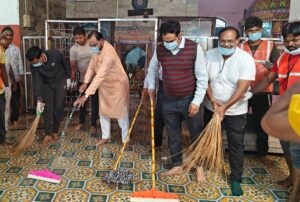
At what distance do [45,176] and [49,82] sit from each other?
4.50 feet

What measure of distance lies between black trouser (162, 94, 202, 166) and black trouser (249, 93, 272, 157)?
0.78m

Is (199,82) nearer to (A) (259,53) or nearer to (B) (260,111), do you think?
(A) (259,53)

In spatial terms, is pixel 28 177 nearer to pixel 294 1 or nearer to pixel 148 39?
pixel 294 1

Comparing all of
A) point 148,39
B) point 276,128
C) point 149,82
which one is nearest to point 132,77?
point 148,39

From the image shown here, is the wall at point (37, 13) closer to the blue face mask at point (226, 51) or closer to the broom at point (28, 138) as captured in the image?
the broom at point (28, 138)

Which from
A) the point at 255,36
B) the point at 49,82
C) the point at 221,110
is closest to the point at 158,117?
the point at 221,110

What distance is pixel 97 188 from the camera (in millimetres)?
2613

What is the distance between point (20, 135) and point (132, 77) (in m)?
2.44

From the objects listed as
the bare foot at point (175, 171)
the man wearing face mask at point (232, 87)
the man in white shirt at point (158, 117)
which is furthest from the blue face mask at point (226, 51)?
the bare foot at point (175, 171)

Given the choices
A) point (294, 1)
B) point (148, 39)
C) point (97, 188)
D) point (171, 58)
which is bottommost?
point (97, 188)

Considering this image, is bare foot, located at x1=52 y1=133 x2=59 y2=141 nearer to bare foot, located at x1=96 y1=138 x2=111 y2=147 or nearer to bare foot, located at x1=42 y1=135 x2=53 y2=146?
bare foot, located at x1=42 y1=135 x2=53 y2=146

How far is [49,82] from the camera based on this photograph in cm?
362

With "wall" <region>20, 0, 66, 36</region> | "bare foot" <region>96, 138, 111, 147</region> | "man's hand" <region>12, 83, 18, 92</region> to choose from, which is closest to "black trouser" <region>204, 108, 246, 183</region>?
"bare foot" <region>96, 138, 111, 147</region>

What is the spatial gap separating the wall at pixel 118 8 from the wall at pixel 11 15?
9.58 ft
